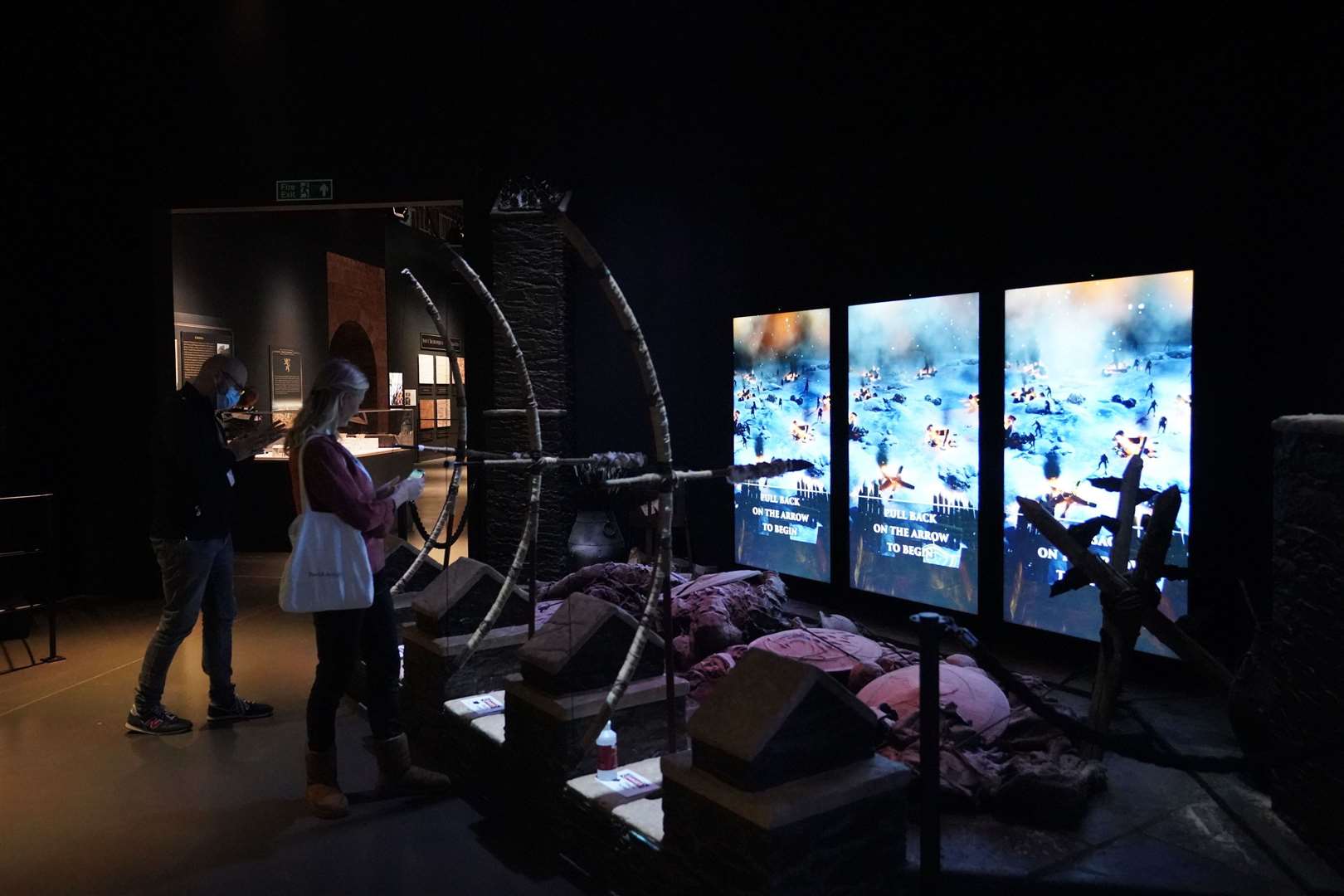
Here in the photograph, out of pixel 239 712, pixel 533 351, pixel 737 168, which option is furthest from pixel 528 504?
pixel 737 168

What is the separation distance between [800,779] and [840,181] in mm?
4267

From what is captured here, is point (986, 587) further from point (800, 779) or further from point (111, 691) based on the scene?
point (111, 691)

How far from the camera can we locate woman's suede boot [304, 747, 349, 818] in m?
3.25

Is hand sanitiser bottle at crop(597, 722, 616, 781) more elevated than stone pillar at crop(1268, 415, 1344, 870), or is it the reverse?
stone pillar at crop(1268, 415, 1344, 870)

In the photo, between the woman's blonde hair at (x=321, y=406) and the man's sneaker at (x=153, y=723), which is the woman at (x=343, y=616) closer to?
the woman's blonde hair at (x=321, y=406)

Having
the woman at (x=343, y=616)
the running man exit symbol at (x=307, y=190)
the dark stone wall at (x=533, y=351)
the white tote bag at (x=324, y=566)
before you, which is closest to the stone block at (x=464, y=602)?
the woman at (x=343, y=616)

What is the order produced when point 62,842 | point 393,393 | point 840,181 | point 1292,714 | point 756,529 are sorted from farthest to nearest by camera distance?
point 393,393 < point 756,529 < point 840,181 < point 62,842 < point 1292,714

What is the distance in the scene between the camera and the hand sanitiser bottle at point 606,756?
9.63 feet

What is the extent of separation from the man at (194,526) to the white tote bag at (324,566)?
46.7 inches

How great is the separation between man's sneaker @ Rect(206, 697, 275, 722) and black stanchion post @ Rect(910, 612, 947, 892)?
10.5 feet

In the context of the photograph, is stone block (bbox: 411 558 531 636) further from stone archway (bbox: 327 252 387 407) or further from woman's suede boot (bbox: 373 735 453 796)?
stone archway (bbox: 327 252 387 407)

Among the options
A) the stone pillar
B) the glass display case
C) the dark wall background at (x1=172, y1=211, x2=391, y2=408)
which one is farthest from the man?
the dark wall background at (x1=172, y1=211, x2=391, y2=408)

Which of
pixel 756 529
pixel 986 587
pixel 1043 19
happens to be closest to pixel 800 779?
pixel 986 587

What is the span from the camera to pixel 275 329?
10320 millimetres
